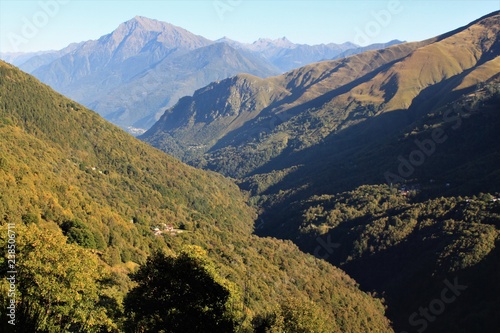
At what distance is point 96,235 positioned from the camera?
6969 centimetres

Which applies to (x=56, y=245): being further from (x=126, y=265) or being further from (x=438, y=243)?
(x=438, y=243)

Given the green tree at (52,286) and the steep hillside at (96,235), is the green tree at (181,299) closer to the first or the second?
the steep hillside at (96,235)

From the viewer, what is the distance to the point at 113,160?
17850 centimetres

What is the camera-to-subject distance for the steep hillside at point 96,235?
116 ft

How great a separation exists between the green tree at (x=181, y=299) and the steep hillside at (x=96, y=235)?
6.15 feet

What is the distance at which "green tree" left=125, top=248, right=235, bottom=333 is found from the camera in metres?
34.8

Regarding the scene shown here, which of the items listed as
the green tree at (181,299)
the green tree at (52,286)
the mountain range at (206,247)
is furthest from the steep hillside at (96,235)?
the green tree at (181,299)

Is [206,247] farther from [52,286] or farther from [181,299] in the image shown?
[52,286]

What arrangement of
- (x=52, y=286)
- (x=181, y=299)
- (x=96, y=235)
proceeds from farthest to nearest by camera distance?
1. (x=96, y=235)
2. (x=181, y=299)
3. (x=52, y=286)

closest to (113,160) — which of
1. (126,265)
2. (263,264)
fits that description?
(263,264)

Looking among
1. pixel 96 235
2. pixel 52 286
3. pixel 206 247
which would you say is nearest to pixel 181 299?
pixel 52 286

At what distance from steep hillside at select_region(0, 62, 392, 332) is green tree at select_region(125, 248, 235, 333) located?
1873 mm

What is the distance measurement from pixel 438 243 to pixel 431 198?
4263 centimetres

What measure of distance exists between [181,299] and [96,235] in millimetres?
39419
